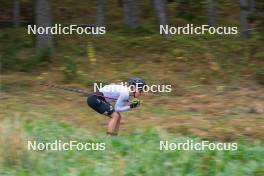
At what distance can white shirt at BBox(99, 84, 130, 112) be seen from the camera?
11.2 meters

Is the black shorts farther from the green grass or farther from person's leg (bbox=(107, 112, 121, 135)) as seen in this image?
the green grass

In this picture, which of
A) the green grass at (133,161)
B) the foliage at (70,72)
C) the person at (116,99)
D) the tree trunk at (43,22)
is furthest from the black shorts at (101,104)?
the tree trunk at (43,22)

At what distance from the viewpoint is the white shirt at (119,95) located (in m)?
11.2

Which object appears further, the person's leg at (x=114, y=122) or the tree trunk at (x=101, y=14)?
the tree trunk at (x=101, y=14)

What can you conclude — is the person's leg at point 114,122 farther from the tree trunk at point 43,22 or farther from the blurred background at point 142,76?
the tree trunk at point 43,22

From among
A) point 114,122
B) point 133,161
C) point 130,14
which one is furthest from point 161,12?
point 133,161

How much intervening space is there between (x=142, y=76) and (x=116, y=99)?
6.34m

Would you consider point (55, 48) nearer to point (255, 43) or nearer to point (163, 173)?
point (255, 43)

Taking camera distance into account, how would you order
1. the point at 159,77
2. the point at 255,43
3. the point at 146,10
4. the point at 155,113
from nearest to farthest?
the point at 155,113, the point at 159,77, the point at 255,43, the point at 146,10

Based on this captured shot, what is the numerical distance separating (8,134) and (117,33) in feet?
43.5

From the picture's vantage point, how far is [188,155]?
8.95 metres

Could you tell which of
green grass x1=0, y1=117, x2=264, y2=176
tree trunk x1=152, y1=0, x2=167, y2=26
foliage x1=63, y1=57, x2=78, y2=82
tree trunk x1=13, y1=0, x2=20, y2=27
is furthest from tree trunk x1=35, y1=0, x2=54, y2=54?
green grass x1=0, y1=117, x2=264, y2=176

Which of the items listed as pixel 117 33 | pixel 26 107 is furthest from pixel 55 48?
pixel 26 107

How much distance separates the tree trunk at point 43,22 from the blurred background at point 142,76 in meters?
0.03
